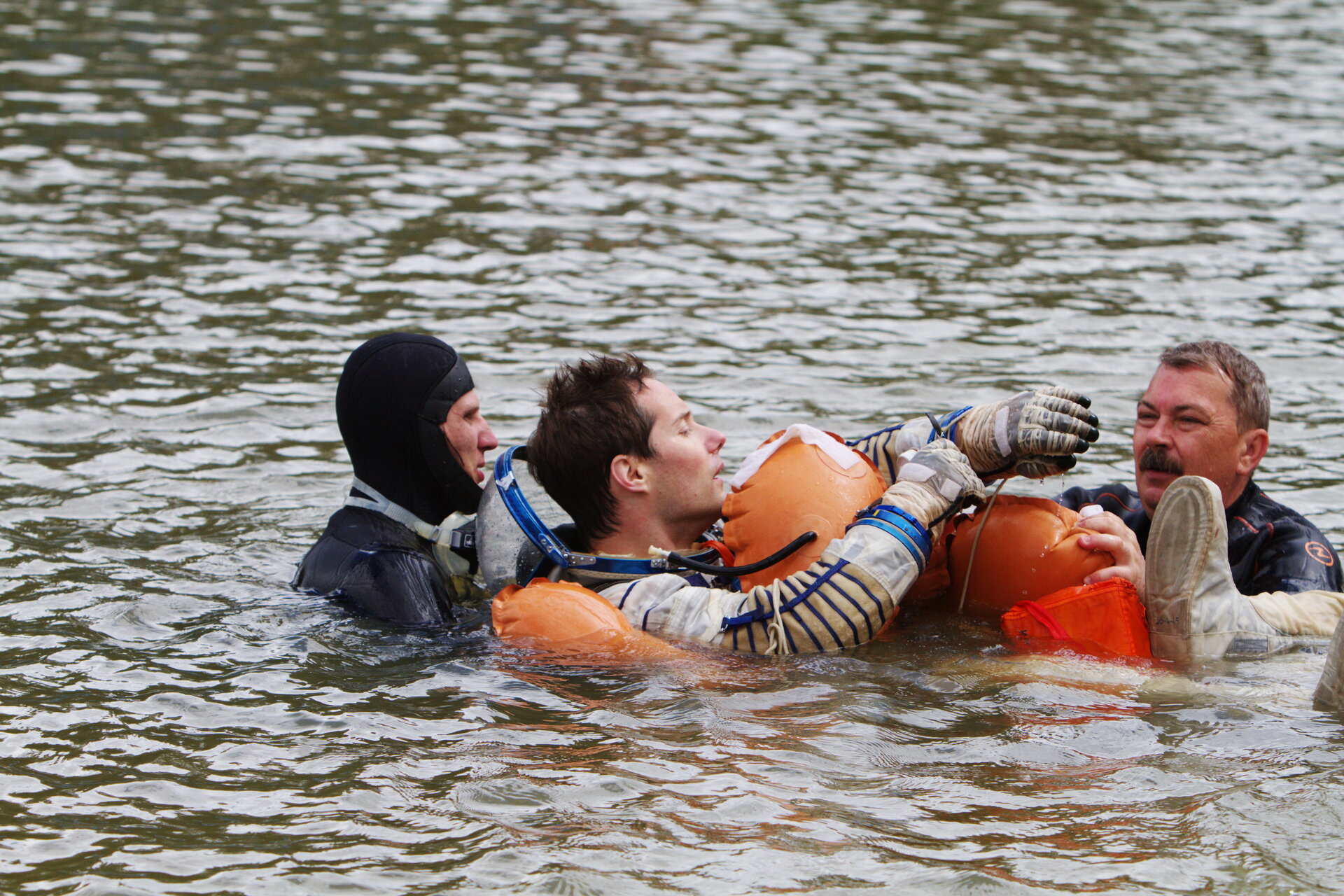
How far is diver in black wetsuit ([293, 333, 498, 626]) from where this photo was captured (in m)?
6.49

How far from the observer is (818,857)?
4.30 meters

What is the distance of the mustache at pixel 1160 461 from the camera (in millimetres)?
6273

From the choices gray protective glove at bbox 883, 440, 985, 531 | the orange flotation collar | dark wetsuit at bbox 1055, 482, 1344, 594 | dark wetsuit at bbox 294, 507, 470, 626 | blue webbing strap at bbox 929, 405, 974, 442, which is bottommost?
dark wetsuit at bbox 294, 507, 470, 626

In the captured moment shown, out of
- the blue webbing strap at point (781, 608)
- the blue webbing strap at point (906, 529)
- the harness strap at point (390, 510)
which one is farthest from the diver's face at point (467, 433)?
the blue webbing strap at point (906, 529)

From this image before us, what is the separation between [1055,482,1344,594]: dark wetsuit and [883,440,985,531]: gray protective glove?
40.7 inches

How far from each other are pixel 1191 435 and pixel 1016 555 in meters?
1.00

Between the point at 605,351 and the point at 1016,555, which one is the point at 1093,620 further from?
the point at 605,351

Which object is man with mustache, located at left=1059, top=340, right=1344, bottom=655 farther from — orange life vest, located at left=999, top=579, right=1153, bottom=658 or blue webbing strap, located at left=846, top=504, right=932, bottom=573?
blue webbing strap, located at left=846, top=504, right=932, bottom=573

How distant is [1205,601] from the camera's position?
18.8 ft

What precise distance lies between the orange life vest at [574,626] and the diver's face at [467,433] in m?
0.93

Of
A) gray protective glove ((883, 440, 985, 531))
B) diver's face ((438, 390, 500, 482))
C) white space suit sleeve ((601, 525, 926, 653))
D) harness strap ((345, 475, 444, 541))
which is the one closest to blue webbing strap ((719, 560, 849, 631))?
white space suit sleeve ((601, 525, 926, 653))

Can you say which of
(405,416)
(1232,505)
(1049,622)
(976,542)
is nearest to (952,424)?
(976,542)

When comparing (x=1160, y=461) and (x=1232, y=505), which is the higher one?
(x=1160, y=461)

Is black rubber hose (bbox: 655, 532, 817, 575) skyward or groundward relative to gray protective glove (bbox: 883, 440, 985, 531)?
groundward
